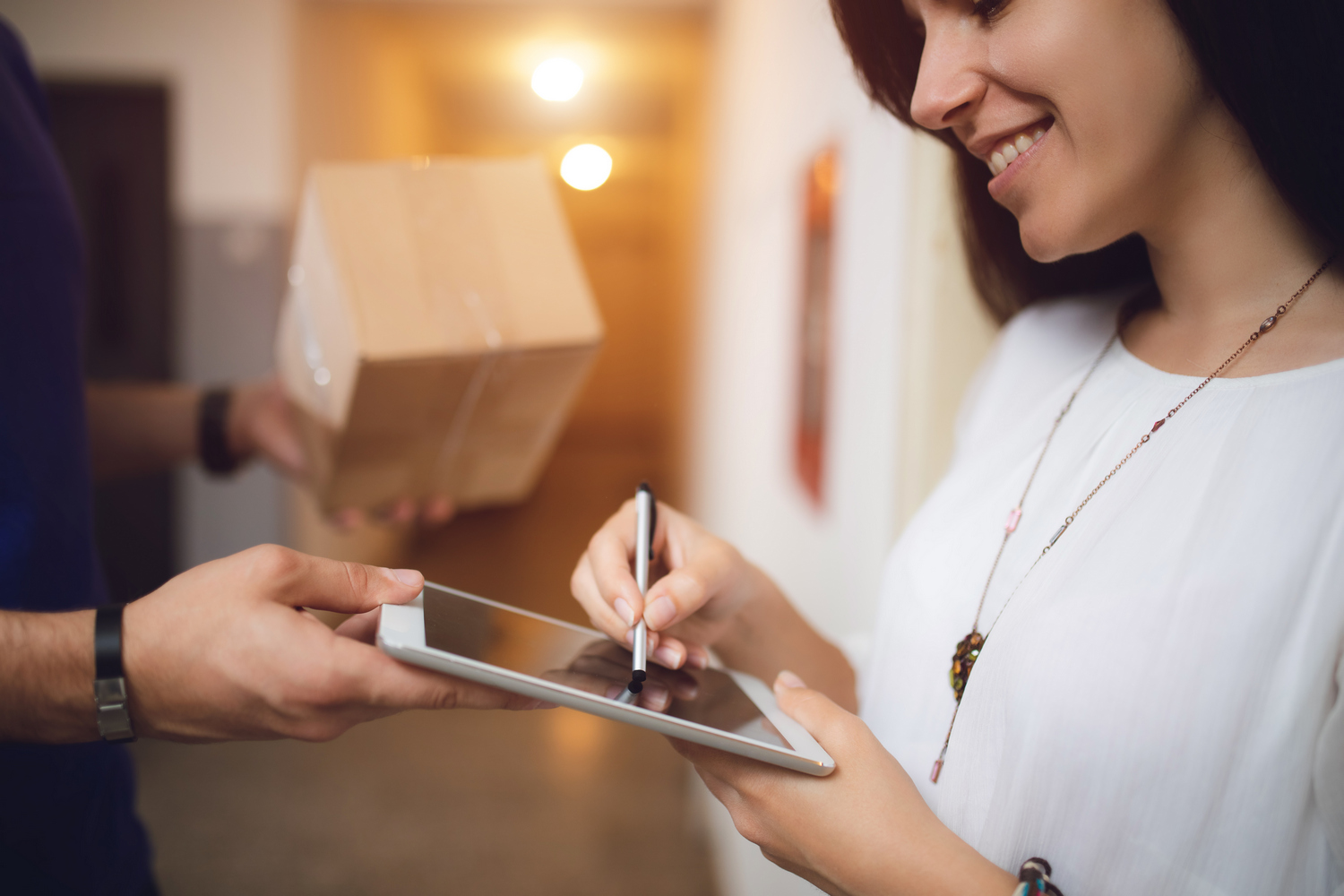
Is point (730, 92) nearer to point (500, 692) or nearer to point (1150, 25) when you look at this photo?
point (1150, 25)

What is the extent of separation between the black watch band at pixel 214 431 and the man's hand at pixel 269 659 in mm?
860

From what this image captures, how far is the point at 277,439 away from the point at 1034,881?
1.24m

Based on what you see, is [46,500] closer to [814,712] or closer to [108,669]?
[108,669]

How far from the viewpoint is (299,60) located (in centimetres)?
311

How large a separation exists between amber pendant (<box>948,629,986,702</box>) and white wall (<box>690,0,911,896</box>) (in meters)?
0.27

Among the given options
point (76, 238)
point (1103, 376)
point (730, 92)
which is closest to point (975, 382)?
point (1103, 376)

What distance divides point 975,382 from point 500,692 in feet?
2.00

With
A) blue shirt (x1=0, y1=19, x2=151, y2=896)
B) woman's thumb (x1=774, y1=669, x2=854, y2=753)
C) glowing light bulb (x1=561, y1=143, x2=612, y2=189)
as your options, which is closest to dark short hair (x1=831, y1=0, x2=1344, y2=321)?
woman's thumb (x1=774, y1=669, x2=854, y2=753)

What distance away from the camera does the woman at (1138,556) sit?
505 mm

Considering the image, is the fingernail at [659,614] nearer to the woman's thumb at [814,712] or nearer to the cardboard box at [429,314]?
the woman's thumb at [814,712]

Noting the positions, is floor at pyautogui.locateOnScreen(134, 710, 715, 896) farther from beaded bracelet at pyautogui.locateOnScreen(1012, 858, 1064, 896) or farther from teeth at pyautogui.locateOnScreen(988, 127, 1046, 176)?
teeth at pyautogui.locateOnScreen(988, 127, 1046, 176)

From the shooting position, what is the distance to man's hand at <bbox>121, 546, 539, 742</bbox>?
536mm

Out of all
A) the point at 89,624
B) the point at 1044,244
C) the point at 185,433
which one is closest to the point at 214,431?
the point at 185,433

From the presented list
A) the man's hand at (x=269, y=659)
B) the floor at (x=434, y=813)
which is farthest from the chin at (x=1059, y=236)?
the floor at (x=434, y=813)
